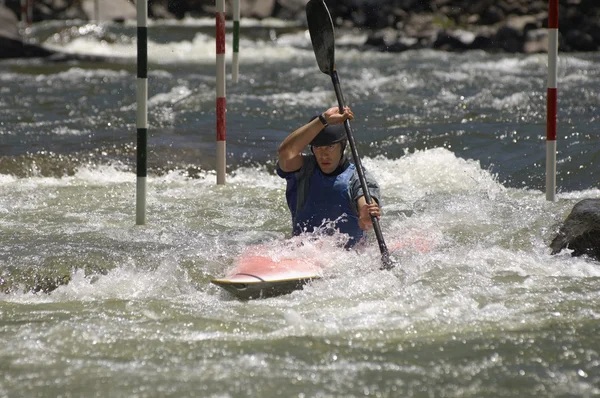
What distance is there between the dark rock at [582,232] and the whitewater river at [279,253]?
100mm

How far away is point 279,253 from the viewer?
13.9 ft

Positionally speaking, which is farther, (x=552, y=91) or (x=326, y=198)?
(x=552, y=91)

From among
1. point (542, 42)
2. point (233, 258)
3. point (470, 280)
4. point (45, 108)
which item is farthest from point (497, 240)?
point (542, 42)

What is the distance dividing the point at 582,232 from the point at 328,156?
1216mm

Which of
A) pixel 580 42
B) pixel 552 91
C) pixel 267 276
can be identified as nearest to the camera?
pixel 267 276

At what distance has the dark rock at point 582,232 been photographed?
4.40 m

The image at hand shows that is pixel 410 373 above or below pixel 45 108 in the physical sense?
below

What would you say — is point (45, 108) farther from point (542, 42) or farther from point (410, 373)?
point (542, 42)

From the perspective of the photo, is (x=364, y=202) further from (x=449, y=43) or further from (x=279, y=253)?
(x=449, y=43)

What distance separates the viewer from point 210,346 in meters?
3.24

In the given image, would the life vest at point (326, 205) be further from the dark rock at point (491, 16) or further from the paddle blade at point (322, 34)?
the dark rock at point (491, 16)

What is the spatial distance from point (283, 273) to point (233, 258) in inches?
21.8

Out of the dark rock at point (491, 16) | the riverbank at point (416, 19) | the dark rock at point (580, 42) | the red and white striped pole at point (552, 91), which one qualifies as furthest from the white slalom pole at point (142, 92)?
the dark rock at point (491, 16)

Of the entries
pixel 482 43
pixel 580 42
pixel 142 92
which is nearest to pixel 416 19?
pixel 482 43
